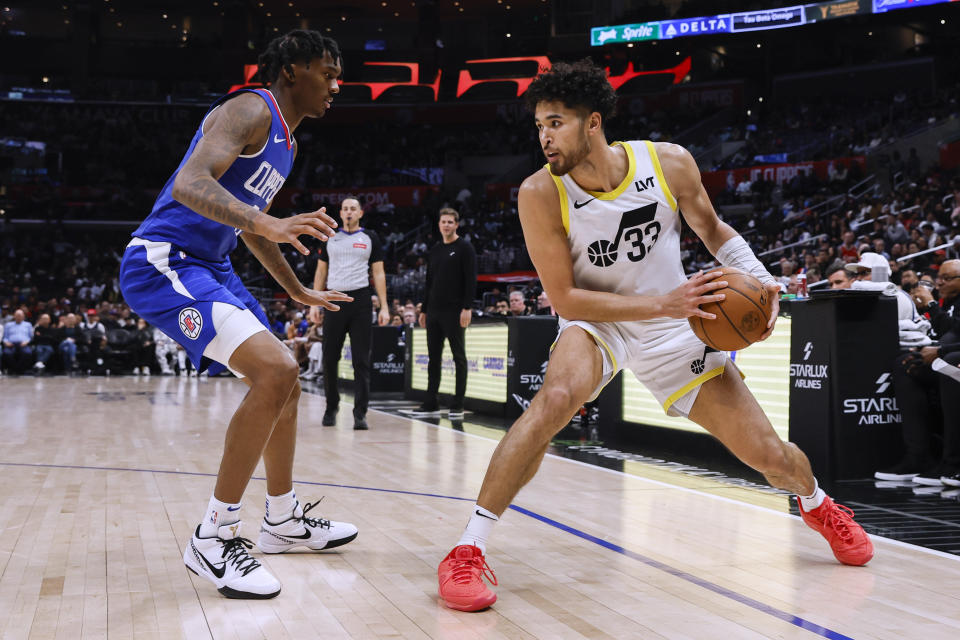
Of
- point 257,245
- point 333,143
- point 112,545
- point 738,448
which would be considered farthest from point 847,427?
point 333,143

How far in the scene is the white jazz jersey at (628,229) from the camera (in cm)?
303

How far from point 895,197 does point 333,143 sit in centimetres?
2264

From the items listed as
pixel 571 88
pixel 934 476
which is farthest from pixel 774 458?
pixel 934 476

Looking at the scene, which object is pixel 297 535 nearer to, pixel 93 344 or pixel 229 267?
pixel 229 267

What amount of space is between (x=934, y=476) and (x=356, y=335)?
4.46m

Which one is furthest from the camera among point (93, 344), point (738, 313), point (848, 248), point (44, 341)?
point (93, 344)

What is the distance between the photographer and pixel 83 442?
6.71m

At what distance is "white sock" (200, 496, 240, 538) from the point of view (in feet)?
9.16

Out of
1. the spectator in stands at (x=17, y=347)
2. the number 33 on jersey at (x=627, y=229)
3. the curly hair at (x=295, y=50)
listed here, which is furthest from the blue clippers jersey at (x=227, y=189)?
the spectator in stands at (x=17, y=347)

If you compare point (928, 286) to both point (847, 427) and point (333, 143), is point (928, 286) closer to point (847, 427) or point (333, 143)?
point (847, 427)

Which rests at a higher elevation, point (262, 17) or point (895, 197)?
point (262, 17)

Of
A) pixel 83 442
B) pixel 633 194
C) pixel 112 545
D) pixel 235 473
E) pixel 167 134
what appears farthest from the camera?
pixel 167 134

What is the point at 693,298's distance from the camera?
277cm

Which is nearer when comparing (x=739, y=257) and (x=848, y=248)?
(x=739, y=257)
